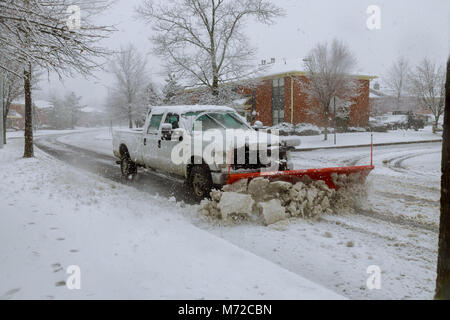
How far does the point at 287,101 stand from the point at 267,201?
28.7 metres

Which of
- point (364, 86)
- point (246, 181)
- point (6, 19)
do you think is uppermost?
point (364, 86)

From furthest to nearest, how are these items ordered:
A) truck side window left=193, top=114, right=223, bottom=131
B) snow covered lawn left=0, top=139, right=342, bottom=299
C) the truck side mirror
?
1. truck side window left=193, top=114, right=223, bottom=131
2. the truck side mirror
3. snow covered lawn left=0, top=139, right=342, bottom=299

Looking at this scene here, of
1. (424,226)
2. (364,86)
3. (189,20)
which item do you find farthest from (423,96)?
(424,226)

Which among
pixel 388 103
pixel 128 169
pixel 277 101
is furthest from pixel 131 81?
pixel 388 103

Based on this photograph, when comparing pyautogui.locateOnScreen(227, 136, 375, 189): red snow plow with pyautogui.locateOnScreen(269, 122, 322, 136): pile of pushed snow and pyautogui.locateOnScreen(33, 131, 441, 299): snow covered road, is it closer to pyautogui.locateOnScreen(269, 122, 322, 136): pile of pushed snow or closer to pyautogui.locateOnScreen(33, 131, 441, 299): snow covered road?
pyautogui.locateOnScreen(33, 131, 441, 299): snow covered road

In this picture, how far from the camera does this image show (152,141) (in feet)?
29.5

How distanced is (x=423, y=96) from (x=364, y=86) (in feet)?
19.4

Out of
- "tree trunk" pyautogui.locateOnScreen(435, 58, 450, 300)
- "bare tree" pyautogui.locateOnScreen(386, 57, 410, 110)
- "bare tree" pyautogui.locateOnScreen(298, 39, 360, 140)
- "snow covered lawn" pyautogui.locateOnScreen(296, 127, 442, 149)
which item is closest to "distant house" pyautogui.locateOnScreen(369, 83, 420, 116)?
"bare tree" pyautogui.locateOnScreen(386, 57, 410, 110)

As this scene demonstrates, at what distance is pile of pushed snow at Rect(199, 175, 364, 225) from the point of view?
18.8 ft

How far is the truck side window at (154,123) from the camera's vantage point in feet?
29.2

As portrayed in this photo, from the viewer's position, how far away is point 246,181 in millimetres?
5828

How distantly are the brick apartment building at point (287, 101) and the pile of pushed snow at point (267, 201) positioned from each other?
2503cm

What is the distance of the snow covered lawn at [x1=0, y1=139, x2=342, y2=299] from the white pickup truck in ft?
2.80
